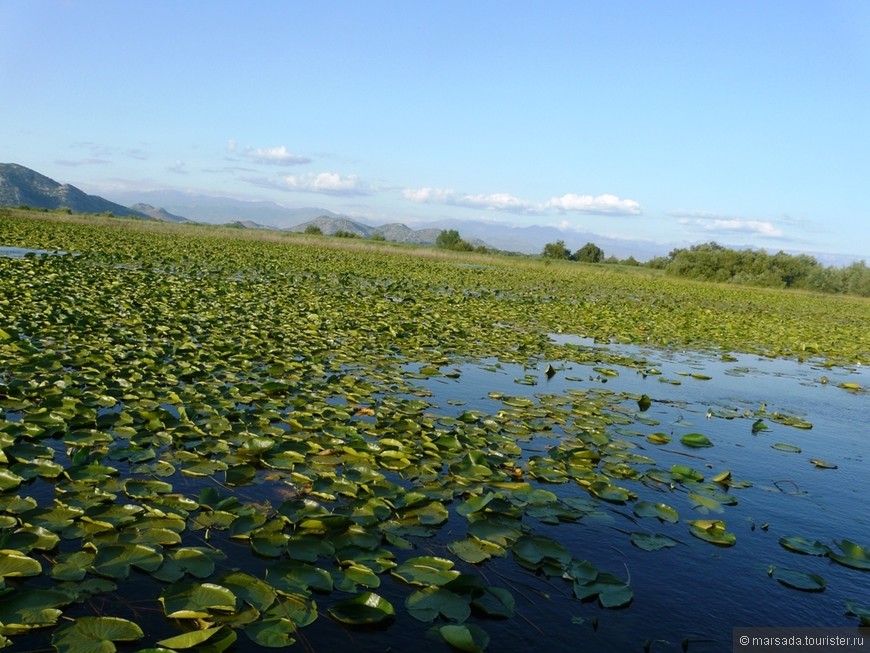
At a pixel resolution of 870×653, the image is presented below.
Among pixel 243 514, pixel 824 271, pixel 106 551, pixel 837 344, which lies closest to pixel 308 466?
pixel 243 514

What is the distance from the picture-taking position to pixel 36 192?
584 feet

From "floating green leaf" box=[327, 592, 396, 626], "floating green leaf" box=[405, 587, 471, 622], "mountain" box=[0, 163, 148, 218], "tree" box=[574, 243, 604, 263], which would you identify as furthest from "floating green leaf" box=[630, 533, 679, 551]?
"mountain" box=[0, 163, 148, 218]

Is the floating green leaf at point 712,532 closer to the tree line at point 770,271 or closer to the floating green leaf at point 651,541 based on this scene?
the floating green leaf at point 651,541

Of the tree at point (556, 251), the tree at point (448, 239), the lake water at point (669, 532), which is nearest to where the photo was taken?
the lake water at point (669, 532)

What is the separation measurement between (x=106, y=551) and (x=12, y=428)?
2072 millimetres

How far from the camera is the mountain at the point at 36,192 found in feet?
537

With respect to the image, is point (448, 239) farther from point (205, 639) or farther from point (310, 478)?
point (205, 639)

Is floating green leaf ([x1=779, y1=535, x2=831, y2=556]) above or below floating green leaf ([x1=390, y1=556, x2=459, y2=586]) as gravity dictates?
below

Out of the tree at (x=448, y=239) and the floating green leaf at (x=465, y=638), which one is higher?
the tree at (x=448, y=239)

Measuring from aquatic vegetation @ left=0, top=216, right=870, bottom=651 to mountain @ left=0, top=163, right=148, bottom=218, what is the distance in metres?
172

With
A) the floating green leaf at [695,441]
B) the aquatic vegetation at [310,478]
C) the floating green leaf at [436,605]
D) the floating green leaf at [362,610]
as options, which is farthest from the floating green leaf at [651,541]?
the floating green leaf at [695,441]

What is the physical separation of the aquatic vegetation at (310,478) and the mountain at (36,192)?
17216 centimetres

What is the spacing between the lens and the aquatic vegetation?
113 inches

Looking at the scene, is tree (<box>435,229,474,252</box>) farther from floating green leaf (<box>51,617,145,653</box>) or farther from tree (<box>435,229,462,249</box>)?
floating green leaf (<box>51,617,145,653</box>)
